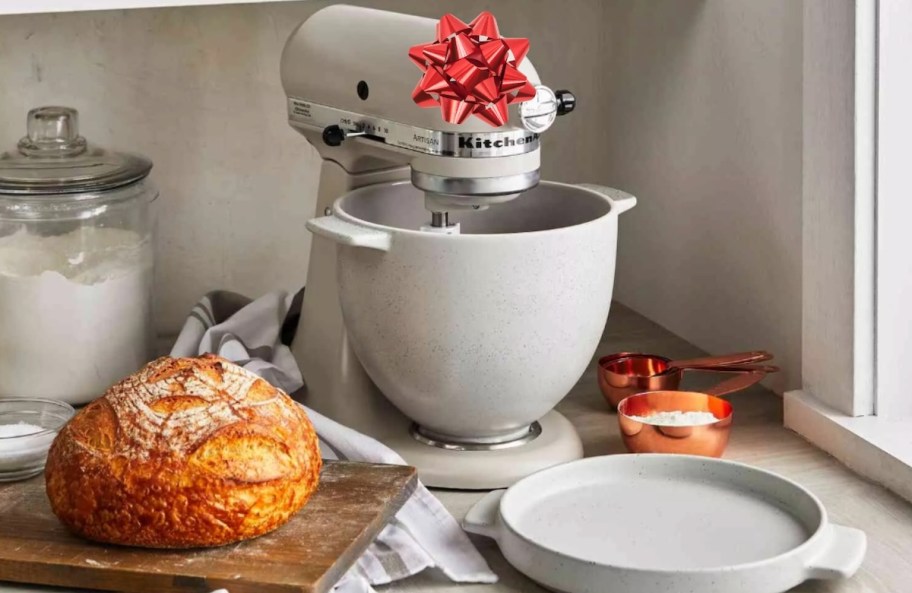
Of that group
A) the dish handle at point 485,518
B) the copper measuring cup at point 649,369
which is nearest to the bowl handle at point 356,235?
the dish handle at point 485,518

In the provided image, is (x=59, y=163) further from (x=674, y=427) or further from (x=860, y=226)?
(x=860, y=226)

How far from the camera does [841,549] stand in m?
0.96

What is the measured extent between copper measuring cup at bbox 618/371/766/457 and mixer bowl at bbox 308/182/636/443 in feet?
0.24

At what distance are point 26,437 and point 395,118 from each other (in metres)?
0.40

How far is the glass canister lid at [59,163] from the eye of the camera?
49.7 inches

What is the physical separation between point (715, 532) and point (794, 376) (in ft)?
1.17

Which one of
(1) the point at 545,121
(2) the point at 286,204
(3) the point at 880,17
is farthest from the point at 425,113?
(2) the point at 286,204

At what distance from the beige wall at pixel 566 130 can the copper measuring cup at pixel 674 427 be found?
0.58 feet

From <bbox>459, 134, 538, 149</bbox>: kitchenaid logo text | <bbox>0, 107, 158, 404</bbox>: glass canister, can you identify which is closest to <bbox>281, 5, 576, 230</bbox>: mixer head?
<bbox>459, 134, 538, 149</bbox>: kitchenaid logo text

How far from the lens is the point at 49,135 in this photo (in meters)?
1.31

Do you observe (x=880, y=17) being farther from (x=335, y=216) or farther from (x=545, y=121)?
(x=335, y=216)

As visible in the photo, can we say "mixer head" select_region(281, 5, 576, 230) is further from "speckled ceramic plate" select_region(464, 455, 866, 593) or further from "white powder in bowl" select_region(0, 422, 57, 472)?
"white powder in bowl" select_region(0, 422, 57, 472)

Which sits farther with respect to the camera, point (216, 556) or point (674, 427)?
point (674, 427)

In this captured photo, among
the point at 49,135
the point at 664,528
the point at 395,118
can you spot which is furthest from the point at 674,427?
the point at 49,135
